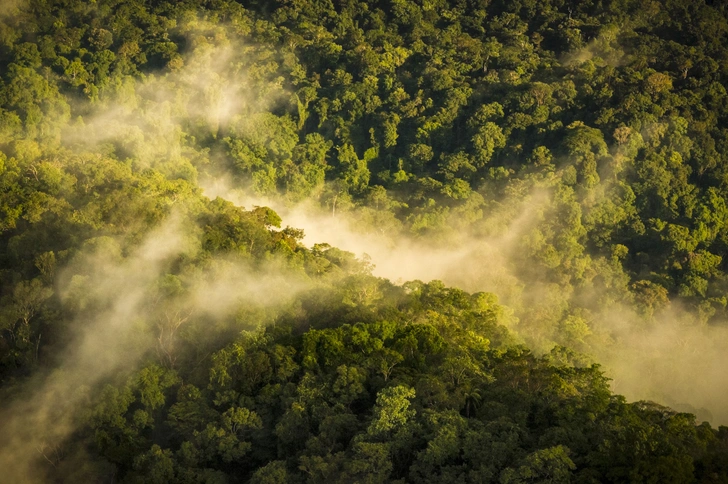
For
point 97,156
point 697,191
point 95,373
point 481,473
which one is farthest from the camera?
point 697,191

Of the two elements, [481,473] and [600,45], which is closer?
[481,473]

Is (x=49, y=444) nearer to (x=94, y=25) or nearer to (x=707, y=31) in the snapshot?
(x=94, y=25)

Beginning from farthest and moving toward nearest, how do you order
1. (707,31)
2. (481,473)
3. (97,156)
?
(707,31) → (97,156) → (481,473)

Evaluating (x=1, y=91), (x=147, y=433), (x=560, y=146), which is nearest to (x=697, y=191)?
(x=560, y=146)

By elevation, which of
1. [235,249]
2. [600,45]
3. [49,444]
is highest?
[600,45]

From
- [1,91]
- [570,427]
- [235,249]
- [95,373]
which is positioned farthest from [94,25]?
[570,427]

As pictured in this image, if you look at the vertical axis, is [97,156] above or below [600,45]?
below

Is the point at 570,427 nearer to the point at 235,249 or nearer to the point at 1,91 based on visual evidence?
the point at 235,249
